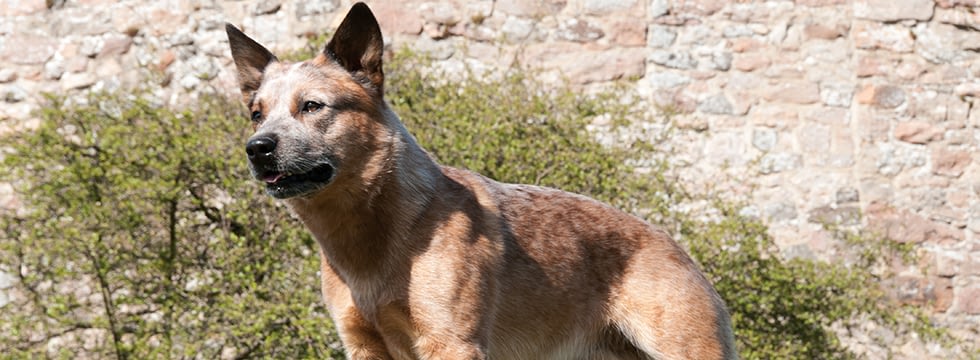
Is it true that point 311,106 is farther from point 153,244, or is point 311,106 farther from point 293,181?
point 153,244

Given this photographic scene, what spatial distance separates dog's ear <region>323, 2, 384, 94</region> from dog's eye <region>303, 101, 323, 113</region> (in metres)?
0.25

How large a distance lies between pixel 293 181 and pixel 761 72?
651cm

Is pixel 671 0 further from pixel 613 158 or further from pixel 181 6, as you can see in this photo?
pixel 181 6

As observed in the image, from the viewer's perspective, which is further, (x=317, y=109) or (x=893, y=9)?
(x=893, y=9)

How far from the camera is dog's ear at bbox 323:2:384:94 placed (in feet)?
14.4

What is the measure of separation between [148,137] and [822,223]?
5298 millimetres

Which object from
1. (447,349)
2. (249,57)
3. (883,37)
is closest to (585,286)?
(447,349)

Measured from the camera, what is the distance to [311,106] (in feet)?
14.0

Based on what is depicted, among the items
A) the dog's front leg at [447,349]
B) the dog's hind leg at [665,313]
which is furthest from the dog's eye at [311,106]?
the dog's hind leg at [665,313]

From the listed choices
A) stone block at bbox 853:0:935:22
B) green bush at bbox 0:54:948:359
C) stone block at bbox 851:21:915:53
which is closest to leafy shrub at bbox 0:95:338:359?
green bush at bbox 0:54:948:359

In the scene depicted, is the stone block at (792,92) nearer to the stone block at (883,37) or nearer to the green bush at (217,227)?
the stone block at (883,37)

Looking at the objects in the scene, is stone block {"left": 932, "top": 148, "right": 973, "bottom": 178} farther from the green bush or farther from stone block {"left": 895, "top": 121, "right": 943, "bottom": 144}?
A: the green bush

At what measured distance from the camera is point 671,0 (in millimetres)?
9891

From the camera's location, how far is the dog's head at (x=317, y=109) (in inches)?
162
